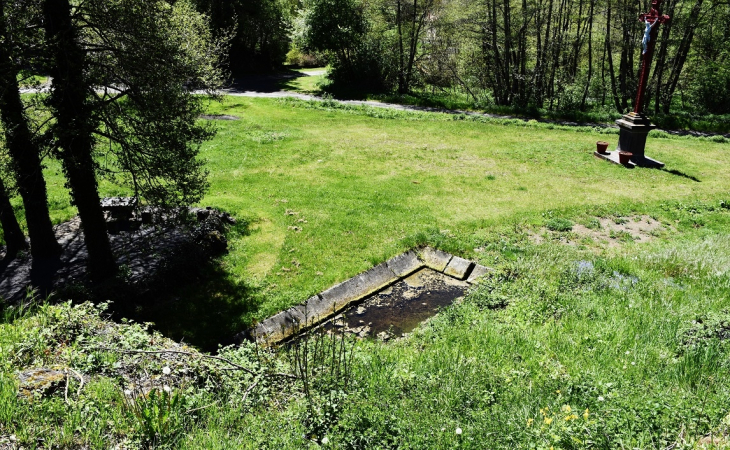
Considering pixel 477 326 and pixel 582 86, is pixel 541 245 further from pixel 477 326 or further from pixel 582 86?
pixel 582 86

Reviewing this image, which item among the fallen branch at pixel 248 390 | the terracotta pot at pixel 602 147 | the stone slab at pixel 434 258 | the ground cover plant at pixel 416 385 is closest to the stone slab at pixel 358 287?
the stone slab at pixel 434 258

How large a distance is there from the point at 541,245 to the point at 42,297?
32.2 feet

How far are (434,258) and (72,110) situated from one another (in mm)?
7323

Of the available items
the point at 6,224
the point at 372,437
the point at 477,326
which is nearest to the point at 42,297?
the point at 6,224

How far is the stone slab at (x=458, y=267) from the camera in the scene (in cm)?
984

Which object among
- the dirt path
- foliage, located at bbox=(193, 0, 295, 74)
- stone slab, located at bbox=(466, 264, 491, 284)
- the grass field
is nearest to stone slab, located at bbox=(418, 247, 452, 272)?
the grass field

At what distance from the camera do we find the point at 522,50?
87.7 feet

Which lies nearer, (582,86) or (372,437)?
(372,437)

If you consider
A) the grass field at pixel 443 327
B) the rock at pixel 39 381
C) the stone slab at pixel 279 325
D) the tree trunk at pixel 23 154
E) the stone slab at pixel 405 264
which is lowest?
the stone slab at pixel 279 325

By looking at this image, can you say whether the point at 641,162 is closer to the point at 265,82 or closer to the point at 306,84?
the point at 306,84

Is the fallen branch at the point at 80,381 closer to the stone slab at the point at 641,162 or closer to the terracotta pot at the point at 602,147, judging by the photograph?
the stone slab at the point at 641,162

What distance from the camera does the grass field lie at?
419 centimetres

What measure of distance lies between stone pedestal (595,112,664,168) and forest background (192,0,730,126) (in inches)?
329

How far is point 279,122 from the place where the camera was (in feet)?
75.3
